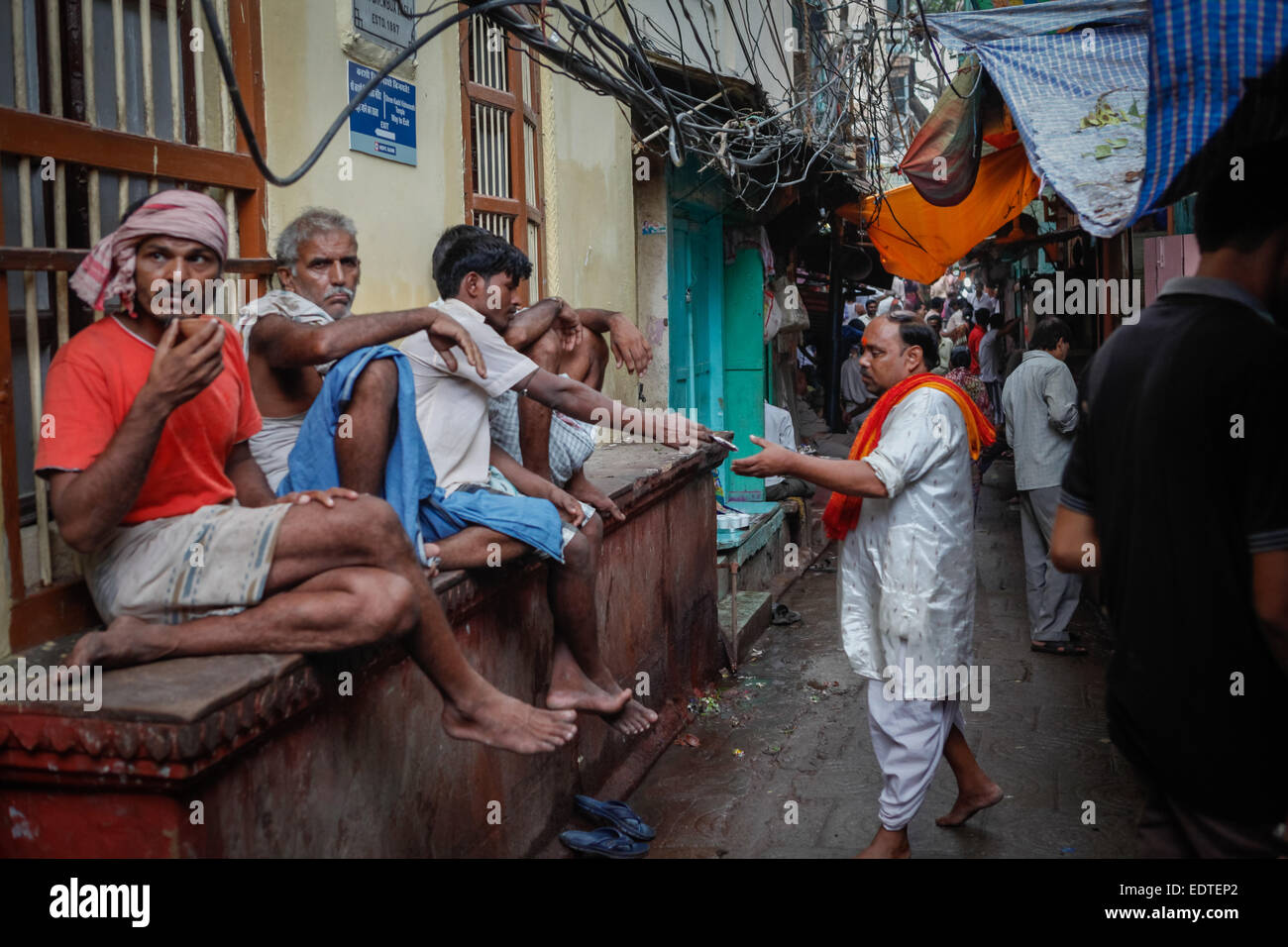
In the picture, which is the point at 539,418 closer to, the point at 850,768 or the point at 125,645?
the point at 125,645

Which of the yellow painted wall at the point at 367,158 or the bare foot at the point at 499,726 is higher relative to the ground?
the yellow painted wall at the point at 367,158

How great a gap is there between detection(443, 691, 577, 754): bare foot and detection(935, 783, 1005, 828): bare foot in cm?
214

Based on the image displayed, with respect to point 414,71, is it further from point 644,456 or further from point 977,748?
point 977,748

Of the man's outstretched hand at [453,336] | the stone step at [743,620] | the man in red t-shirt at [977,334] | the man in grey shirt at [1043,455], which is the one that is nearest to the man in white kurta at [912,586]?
the man's outstretched hand at [453,336]

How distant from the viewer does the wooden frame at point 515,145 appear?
Result: 5.28 meters

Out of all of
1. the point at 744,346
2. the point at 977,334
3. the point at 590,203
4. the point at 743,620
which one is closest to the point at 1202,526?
the point at 743,620

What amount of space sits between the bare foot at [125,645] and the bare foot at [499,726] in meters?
0.75

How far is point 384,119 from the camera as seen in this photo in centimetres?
449

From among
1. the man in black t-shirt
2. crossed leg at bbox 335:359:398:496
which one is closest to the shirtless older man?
crossed leg at bbox 335:359:398:496

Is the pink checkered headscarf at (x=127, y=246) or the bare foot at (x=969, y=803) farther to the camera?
the bare foot at (x=969, y=803)

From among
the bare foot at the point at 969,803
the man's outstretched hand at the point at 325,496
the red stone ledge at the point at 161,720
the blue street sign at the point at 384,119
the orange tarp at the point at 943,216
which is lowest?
the bare foot at the point at 969,803

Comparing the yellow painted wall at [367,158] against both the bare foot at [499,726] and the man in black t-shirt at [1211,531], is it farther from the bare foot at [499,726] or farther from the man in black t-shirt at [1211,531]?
the man in black t-shirt at [1211,531]

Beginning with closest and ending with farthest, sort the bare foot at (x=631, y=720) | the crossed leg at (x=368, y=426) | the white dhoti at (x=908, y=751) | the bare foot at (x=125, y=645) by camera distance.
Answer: the bare foot at (x=125, y=645)
the crossed leg at (x=368, y=426)
the white dhoti at (x=908, y=751)
the bare foot at (x=631, y=720)

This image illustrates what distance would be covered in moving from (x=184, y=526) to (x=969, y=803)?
3.19 metres
